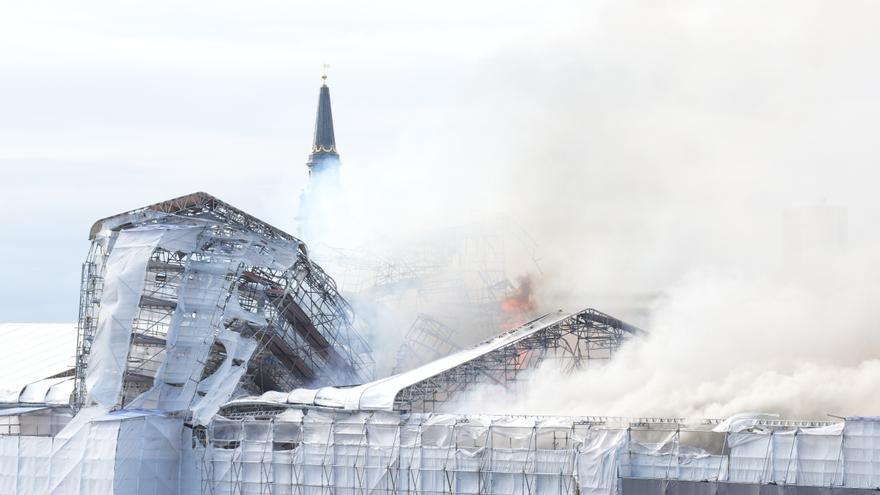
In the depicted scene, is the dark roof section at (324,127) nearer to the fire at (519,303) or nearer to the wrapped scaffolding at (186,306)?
the fire at (519,303)

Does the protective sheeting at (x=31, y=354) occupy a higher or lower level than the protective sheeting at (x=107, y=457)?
higher

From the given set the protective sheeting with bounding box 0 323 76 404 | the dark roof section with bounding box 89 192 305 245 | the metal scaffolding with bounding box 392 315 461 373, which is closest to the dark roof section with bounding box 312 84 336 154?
the protective sheeting with bounding box 0 323 76 404

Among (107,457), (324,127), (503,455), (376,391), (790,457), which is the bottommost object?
(107,457)

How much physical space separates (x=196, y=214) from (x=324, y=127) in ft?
290

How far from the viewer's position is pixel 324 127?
631 feet

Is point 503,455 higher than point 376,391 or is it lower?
lower

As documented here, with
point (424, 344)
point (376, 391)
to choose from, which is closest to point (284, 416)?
point (376, 391)

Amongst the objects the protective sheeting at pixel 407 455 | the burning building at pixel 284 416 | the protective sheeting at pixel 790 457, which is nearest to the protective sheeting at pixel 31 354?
the burning building at pixel 284 416

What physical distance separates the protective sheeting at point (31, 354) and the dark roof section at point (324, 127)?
61713 millimetres

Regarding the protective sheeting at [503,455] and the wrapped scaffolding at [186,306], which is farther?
the wrapped scaffolding at [186,306]

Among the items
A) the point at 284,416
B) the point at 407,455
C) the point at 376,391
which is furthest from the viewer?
the point at 284,416

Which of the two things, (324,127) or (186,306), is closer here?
(186,306)

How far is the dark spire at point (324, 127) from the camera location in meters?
191

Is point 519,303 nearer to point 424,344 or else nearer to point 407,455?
point 424,344
